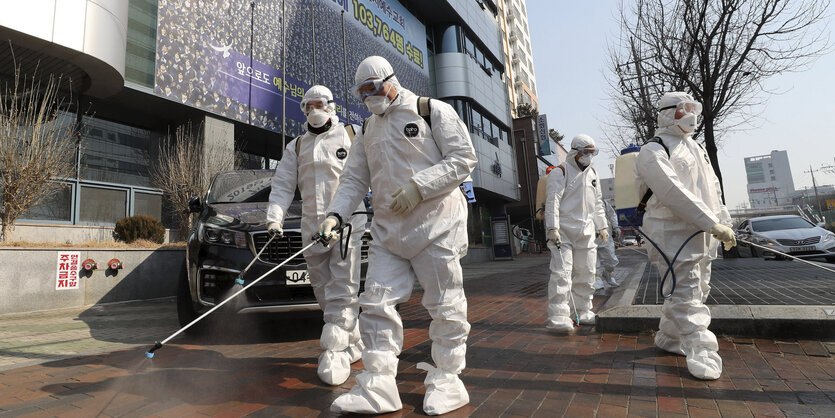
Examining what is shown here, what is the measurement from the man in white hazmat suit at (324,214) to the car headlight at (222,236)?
907 millimetres

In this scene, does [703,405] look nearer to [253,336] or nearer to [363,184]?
[363,184]

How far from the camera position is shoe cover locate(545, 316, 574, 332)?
412cm

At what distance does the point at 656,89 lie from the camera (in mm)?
13516

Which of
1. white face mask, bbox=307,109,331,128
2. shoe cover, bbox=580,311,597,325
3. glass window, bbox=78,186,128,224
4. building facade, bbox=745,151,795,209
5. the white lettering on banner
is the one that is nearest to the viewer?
white face mask, bbox=307,109,331,128

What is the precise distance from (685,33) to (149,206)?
16131mm

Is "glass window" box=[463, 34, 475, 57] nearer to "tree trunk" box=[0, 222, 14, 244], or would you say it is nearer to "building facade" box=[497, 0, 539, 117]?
"building facade" box=[497, 0, 539, 117]

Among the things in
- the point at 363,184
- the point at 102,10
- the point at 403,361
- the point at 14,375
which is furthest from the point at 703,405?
the point at 102,10

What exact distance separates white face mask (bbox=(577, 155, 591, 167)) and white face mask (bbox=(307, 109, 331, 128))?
9.54 ft

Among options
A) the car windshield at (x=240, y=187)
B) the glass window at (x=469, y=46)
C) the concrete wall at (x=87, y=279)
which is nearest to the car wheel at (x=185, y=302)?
the car windshield at (x=240, y=187)

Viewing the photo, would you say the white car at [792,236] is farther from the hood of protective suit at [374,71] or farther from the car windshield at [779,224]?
the hood of protective suit at [374,71]

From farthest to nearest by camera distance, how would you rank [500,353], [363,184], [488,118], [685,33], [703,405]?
1. [488,118]
2. [685,33]
3. [500,353]
4. [363,184]
5. [703,405]

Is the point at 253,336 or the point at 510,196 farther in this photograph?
the point at 510,196

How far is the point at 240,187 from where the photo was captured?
5.00 meters

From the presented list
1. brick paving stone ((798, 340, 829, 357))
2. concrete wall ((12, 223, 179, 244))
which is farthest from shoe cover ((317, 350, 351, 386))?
concrete wall ((12, 223, 179, 244))
